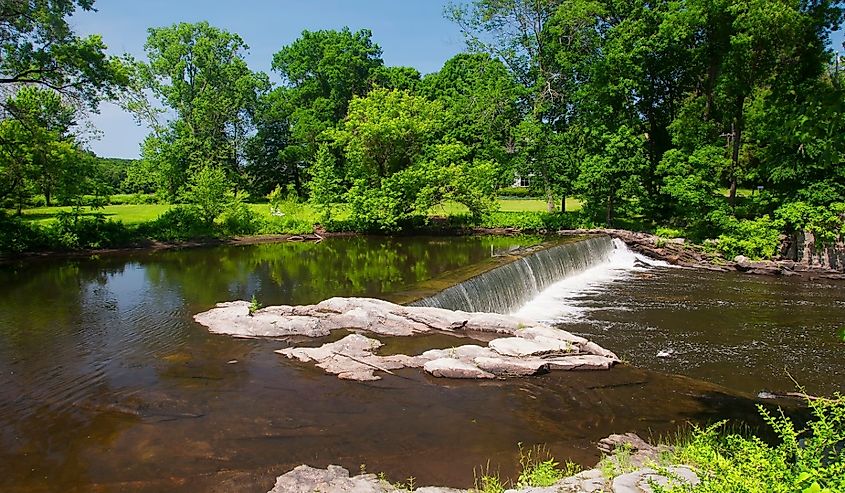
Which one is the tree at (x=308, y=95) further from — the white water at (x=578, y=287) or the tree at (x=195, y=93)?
the white water at (x=578, y=287)

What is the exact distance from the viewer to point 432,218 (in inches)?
1230

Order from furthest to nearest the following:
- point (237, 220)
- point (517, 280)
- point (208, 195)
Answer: point (237, 220), point (208, 195), point (517, 280)

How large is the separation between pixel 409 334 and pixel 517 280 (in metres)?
6.27

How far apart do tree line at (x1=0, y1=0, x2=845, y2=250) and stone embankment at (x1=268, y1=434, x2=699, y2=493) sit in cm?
1124

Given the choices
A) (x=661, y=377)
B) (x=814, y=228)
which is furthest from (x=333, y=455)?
(x=814, y=228)

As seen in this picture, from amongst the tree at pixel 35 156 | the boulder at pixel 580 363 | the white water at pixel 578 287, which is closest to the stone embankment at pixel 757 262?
the white water at pixel 578 287

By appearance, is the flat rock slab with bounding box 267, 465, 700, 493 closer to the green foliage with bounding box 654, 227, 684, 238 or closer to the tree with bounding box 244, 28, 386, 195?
the green foliage with bounding box 654, 227, 684, 238

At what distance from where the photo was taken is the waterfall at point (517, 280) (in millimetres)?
14006

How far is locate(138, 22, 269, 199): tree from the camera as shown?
38969mm

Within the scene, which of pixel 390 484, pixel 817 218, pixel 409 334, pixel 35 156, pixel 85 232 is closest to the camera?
pixel 390 484

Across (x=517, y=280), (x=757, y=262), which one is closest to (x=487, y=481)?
(x=517, y=280)

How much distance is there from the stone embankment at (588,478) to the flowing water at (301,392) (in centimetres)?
29

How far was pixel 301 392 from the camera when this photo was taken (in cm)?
850

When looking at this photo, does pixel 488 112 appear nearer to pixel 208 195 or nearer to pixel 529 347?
pixel 208 195
